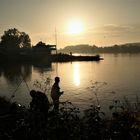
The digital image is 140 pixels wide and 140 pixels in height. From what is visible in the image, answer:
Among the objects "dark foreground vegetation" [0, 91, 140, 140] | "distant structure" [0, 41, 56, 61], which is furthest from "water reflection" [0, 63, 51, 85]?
"dark foreground vegetation" [0, 91, 140, 140]

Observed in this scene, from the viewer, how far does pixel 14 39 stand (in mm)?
153250

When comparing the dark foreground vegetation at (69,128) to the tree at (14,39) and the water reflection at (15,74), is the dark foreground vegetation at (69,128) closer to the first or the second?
the water reflection at (15,74)

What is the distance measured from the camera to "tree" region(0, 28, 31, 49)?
14975 centimetres

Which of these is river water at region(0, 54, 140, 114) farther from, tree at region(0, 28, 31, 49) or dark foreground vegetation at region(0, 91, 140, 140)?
tree at region(0, 28, 31, 49)

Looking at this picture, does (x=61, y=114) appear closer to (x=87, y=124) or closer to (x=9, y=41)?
(x=87, y=124)

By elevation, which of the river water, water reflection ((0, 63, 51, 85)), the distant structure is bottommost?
water reflection ((0, 63, 51, 85))

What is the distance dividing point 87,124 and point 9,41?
147331 millimetres

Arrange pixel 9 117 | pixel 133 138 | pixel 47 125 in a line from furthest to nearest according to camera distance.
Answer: pixel 9 117 → pixel 47 125 → pixel 133 138

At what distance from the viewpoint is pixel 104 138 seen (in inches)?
252

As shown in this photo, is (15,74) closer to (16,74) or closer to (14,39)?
(16,74)

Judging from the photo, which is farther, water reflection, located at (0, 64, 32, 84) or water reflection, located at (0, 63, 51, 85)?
water reflection, located at (0, 64, 32, 84)

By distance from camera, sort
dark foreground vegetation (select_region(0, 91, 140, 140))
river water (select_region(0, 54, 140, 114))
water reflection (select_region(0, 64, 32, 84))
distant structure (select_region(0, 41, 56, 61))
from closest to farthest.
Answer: dark foreground vegetation (select_region(0, 91, 140, 140)) < river water (select_region(0, 54, 140, 114)) < water reflection (select_region(0, 64, 32, 84)) < distant structure (select_region(0, 41, 56, 61))

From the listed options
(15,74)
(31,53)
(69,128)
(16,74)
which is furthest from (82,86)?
(31,53)

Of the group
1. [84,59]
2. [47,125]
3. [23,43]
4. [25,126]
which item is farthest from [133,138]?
[23,43]
